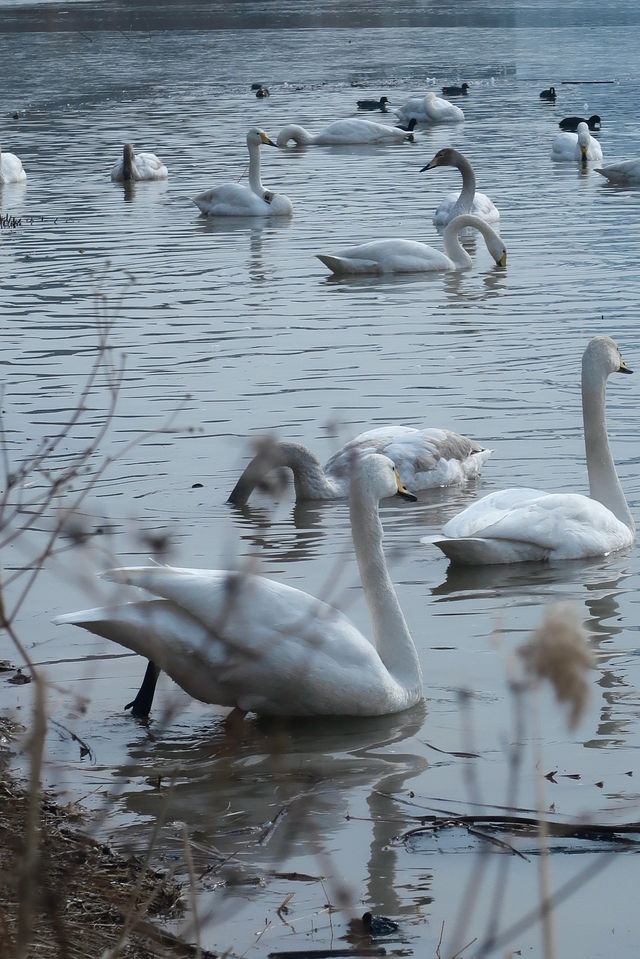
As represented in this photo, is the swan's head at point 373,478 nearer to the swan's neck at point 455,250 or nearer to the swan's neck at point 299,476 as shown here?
the swan's neck at point 299,476

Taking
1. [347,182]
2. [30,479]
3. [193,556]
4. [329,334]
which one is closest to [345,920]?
[193,556]

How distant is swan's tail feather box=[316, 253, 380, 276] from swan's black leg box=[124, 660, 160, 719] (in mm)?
10811

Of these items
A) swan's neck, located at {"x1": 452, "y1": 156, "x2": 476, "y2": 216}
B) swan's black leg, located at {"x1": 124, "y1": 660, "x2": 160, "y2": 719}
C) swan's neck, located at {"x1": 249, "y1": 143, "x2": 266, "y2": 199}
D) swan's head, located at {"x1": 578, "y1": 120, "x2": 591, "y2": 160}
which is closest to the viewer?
swan's black leg, located at {"x1": 124, "y1": 660, "x2": 160, "y2": 719}

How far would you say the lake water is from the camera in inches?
176

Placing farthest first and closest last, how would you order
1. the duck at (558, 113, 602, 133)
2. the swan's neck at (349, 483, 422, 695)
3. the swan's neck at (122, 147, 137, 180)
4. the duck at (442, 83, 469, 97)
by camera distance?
the duck at (442, 83, 469, 97), the duck at (558, 113, 602, 133), the swan's neck at (122, 147, 137, 180), the swan's neck at (349, 483, 422, 695)

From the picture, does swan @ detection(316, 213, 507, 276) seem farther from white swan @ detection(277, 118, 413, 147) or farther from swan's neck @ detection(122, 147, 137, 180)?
white swan @ detection(277, 118, 413, 147)

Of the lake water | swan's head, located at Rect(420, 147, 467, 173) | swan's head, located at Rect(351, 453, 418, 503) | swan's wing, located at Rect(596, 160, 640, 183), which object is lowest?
the lake water

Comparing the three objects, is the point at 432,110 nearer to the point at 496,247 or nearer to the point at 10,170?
the point at 10,170

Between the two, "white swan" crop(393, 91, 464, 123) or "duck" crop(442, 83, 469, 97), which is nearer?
"white swan" crop(393, 91, 464, 123)

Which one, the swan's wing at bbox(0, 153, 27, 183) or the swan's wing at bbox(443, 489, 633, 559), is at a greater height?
the swan's wing at bbox(0, 153, 27, 183)

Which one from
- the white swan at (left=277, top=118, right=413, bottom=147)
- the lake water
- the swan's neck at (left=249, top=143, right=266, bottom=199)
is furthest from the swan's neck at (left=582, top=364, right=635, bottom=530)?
the white swan at (left=277, top=118, right=413, bottom=147)

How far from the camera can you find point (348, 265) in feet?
53.7

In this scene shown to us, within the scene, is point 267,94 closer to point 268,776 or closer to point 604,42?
point 604,42

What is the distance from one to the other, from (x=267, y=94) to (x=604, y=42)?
21100 millimetres
